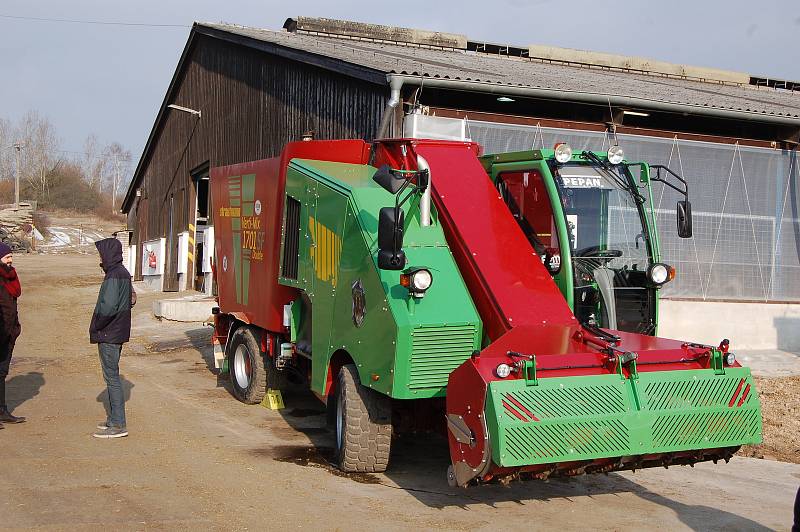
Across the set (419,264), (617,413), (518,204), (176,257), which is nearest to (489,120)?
(518,204)

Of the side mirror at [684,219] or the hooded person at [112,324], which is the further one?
the hooded person at [112,324]

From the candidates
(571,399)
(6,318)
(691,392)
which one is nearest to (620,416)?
(571,399)

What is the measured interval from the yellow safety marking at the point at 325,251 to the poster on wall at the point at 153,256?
21584mm

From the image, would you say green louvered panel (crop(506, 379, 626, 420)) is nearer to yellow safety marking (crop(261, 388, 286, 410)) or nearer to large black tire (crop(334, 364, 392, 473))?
large black tire (crop(334, 364, 392, 473))

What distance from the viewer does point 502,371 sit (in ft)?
18.0

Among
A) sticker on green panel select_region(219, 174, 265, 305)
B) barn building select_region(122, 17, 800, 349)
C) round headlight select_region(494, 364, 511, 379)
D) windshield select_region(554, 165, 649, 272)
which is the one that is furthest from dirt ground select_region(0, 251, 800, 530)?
barn building select_region(122, 17, 800, 349)

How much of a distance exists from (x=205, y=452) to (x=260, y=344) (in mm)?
2456

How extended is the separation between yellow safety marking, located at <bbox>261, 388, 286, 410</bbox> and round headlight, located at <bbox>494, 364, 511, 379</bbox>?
4.92 meters

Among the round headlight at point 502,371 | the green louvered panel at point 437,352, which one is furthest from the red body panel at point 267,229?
the round headlight at point 502,371

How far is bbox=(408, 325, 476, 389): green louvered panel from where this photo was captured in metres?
6.14

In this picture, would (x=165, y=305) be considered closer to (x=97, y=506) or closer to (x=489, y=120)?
(x=489, y=120)

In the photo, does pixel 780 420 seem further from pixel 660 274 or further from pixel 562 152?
pixel 562 152

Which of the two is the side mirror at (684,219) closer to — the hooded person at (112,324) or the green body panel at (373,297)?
the green body panel at (373,297)

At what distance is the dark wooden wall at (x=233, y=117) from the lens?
1414 cm
